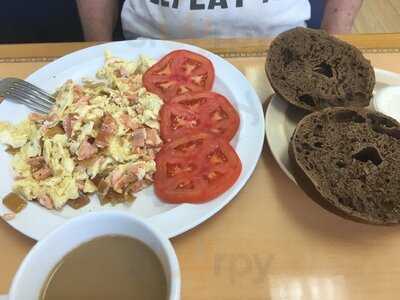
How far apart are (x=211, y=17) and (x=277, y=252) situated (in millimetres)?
725

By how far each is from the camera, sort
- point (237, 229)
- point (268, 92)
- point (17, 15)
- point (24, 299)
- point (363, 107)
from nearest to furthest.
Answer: point (24, 299), point (237, 229), point (363, 107), point (268, 92), point (17, 15)

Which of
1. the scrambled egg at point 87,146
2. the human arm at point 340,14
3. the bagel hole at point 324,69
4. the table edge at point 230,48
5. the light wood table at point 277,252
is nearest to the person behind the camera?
the light wood table at point 277,252

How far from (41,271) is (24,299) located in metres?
0.04

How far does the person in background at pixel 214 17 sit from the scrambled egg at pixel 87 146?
35cm

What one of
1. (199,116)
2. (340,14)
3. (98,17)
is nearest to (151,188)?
(199,116)

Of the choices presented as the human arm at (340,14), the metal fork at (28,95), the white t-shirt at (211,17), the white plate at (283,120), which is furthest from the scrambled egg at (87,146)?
the human arm at (340,14)

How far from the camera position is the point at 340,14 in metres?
1.37

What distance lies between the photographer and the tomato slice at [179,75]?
1094 millimetres

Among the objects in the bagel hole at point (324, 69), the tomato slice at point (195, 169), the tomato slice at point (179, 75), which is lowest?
the tomato slice at point (195, 169)

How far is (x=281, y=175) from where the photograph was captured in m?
0.97

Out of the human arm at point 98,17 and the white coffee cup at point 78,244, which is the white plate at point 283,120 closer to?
the white coffee cup at point 78,244

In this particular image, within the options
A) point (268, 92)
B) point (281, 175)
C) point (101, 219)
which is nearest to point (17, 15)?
point (268, 92)

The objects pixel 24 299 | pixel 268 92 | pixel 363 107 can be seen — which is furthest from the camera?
pixel 268 92

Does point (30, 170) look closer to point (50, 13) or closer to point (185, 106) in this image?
point (185, 106)
